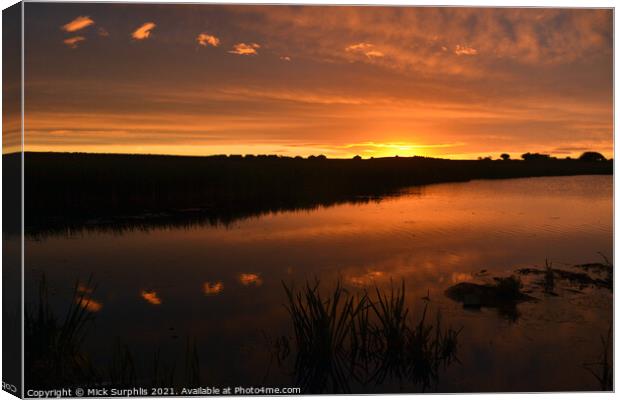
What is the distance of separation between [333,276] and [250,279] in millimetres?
957

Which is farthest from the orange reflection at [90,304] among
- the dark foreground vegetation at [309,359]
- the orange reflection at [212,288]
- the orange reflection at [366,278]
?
the orange reflection at [366,278]

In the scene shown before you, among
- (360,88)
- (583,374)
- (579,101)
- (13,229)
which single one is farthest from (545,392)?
(13,229)

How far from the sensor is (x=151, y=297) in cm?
643

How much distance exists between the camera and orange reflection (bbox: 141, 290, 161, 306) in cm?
630

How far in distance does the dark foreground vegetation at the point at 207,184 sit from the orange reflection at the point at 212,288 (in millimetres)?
2207

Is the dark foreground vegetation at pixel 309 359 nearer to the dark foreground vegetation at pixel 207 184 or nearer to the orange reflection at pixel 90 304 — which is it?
the orange reflection at pixel 90 304

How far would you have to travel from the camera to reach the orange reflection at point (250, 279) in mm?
6902

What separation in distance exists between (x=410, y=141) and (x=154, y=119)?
2859mm

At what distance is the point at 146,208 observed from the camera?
12016 mm

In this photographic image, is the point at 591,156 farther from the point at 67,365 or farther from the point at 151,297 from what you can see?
the point at 67,365

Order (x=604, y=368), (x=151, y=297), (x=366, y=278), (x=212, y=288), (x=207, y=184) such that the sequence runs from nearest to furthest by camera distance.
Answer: (x=604, y=368) → (x=151, y=297) → (x=212, y=288) → (x=366, y=278) → (x=207, y=184)

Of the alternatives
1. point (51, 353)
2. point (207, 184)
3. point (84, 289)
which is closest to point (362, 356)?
point (51, 353)

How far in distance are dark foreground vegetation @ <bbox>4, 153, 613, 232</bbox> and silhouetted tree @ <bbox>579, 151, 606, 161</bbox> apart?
6cm

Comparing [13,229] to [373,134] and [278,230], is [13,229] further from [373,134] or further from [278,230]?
[278,230]
